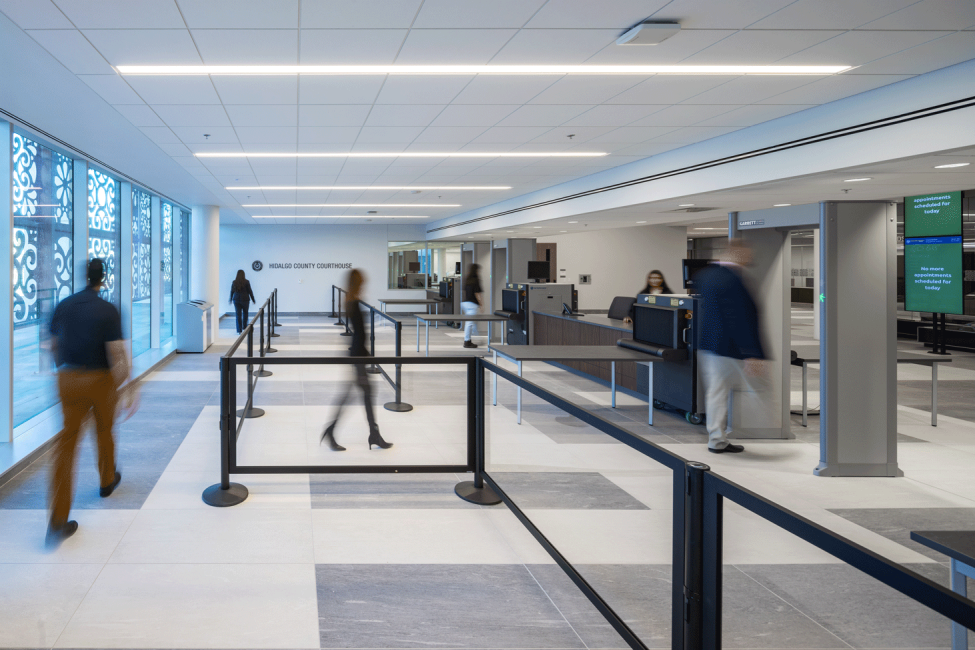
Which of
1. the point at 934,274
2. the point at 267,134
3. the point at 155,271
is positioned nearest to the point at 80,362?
the point at 267,134

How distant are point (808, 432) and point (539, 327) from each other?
5.61 metres

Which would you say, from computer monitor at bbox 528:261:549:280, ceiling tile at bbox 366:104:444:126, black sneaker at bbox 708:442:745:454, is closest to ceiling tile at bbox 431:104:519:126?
ceiling tile at bbox 366:104:444:126

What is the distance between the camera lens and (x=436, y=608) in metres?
2.83

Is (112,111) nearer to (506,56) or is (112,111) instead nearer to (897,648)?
(506,56)

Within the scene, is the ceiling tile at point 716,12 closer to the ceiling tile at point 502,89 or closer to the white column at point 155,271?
the ceiling tile at point 502,89

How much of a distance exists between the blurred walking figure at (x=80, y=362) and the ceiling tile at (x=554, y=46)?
2.69 metres

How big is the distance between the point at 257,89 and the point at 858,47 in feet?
13.1

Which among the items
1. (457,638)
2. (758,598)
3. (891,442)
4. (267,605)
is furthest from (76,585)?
(891,442)


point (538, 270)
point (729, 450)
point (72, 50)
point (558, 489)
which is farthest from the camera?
point (538, 270)

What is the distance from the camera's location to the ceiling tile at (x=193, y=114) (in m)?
5.55

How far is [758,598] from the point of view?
9.75 feet

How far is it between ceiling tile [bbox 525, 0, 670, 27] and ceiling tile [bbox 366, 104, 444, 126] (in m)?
1.97

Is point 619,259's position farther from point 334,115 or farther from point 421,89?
point 421,89

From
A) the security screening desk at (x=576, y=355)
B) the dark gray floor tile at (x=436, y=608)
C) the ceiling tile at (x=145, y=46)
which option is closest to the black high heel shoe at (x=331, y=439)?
the security screening desk at (x=576, y=355)
